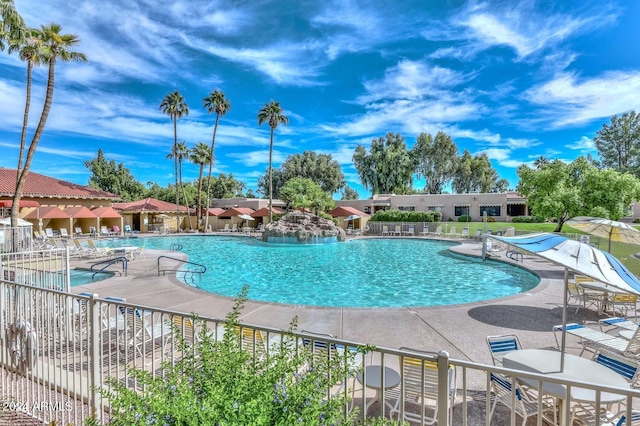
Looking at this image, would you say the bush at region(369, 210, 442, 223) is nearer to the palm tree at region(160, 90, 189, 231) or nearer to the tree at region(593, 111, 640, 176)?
the palm tree at region(160, 90, 189, 231)

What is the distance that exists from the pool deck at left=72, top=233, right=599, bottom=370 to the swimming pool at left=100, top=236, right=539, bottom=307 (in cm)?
205

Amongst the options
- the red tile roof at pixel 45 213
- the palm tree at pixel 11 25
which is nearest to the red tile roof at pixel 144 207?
the red tile roof at pixel 45 213

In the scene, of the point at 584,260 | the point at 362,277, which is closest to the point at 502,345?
the point at 584,260

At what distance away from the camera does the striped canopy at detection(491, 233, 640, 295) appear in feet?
10.5

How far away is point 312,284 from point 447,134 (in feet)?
143

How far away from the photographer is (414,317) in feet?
23.0

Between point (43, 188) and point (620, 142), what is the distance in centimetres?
7153

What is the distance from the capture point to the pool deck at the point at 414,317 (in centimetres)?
579

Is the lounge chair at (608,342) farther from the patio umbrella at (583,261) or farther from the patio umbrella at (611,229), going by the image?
the patio umbrella at (611,229)

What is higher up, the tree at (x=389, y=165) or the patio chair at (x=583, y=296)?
the tree at (x=389, y=165)

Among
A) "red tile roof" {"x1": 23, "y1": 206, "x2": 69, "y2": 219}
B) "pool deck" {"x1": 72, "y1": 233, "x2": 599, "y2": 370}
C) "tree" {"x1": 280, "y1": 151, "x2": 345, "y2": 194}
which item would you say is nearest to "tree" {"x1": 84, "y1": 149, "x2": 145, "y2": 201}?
"red tile roof" {"x1": 23, "y1": 206, "x2": 69, "y2": 219}

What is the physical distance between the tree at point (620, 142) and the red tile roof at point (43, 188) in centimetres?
6609

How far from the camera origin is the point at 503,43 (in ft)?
68.6

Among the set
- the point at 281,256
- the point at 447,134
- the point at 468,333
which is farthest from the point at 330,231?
the point at 447,134
